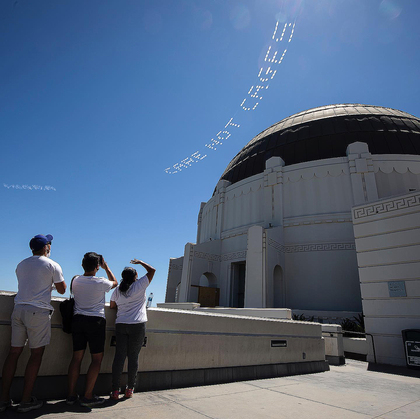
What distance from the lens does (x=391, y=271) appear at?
9.38m

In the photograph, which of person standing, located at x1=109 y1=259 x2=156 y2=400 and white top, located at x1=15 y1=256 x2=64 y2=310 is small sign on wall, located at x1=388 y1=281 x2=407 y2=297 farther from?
white top, located at x1=15 y1=256 x2=64 y2=310

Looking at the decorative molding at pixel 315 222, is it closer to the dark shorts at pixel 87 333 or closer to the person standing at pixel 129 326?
the person standing at pixel 129 326

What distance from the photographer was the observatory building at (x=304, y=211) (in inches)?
658

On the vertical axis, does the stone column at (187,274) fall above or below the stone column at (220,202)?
below

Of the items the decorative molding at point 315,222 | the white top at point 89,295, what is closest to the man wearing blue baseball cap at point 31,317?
the white top at point 89,295

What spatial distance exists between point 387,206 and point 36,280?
10.6 meters

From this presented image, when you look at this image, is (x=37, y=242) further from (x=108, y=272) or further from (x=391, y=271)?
(x=391, y=271)

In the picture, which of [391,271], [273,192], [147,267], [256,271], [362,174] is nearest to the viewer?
[147,267]

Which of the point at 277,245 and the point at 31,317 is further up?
the point at 277,245

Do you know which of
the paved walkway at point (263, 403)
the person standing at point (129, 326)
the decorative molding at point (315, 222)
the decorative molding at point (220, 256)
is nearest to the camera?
the paved walkway at point (263, 403)

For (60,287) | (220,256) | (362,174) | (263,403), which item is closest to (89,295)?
(60,287)

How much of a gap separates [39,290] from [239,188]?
20873 millimetres

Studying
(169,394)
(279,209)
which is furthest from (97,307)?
(279,209)

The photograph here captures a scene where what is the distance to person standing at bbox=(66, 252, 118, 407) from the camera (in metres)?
3.09
